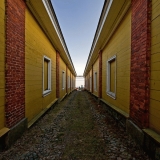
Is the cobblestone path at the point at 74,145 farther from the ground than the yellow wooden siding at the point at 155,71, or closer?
closer

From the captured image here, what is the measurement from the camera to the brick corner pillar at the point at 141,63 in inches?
105

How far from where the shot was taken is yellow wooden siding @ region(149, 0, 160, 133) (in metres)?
2.41

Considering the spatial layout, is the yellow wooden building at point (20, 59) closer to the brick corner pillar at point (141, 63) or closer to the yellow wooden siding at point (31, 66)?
the yellow wooden siding at point (31, 66)

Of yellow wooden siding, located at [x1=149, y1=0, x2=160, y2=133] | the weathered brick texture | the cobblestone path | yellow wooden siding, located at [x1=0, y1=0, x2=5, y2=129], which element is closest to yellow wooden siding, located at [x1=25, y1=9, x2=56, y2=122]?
the weathered brick texture

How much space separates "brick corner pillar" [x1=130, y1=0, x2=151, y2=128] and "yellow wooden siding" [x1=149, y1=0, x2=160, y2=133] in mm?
93

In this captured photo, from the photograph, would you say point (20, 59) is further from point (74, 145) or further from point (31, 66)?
point (74, 145)

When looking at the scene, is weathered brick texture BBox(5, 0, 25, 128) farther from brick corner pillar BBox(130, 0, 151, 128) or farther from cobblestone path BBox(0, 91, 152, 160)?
brick corner pillar BBox(130, 0, 151, 128)

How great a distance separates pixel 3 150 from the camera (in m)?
2.63

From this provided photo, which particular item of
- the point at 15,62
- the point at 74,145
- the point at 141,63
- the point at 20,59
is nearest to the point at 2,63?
the point at 15,62

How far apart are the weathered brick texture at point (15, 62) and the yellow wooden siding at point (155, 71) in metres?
3.03

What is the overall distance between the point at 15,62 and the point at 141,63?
297 cm

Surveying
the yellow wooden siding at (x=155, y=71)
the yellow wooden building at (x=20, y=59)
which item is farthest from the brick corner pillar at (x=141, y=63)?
the yellow wooden building at (x=20, y=59)

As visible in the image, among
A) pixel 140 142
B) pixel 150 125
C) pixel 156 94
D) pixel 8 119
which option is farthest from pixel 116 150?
pixel 8 119

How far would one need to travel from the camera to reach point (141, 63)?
9.45 ft
